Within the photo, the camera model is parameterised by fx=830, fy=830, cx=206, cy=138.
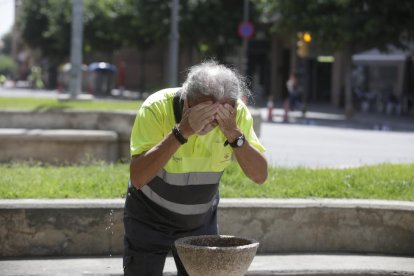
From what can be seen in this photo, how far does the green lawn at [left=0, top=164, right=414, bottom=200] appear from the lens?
7031mm

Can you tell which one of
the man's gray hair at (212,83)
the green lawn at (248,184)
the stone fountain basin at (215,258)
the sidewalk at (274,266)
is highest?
the man's gray hair at (212,83)

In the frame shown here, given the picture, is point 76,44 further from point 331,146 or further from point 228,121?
point 228,121

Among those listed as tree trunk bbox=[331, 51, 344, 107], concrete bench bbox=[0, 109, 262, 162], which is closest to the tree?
tree trunk bbox=[331, 51, 344, 107]

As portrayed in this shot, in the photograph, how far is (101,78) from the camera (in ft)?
181

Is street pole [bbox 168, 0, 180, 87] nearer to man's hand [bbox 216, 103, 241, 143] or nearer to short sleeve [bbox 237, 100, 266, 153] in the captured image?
short sleeve [bbox 237, 100, 266, 153]

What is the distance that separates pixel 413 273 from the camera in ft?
20.1

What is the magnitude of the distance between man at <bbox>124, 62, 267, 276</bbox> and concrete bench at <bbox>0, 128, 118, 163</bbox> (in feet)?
20.9

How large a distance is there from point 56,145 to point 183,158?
684 centimetres

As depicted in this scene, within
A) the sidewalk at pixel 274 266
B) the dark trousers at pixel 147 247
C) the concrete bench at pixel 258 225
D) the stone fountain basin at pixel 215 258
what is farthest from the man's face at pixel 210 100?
the concrete bench at pixel 258 225

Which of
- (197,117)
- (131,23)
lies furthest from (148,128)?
(131,23)

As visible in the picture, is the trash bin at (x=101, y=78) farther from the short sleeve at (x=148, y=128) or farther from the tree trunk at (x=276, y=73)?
the short sleeve at (x=148, y=128)

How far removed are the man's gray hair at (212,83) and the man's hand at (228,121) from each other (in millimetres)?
55

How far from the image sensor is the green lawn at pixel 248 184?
703cm

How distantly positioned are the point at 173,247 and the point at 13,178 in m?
3.90
